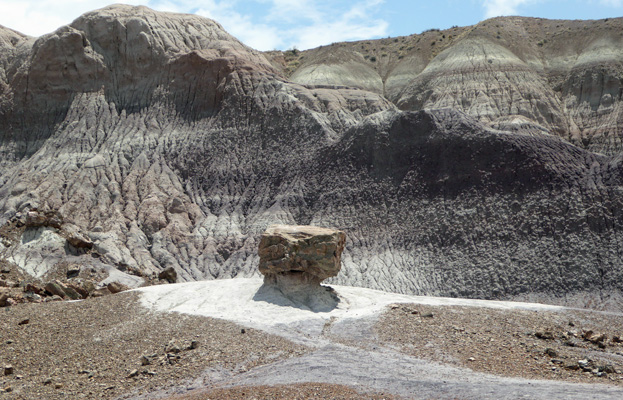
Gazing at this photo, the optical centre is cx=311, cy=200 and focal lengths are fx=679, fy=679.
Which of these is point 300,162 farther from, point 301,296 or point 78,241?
point 301,296

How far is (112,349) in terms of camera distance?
1853 cm

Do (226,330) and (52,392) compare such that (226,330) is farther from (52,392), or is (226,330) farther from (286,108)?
(286,108)

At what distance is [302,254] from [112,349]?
830 centimetres

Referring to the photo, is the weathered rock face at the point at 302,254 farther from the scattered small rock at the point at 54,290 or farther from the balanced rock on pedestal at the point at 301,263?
the scattered small rock at the point at 54,290

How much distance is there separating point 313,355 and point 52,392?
6.40m

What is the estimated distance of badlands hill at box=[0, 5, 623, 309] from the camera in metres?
36.1

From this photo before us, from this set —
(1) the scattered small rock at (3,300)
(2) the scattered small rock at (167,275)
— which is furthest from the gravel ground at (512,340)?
(2) the scattered small rock at (167,275)

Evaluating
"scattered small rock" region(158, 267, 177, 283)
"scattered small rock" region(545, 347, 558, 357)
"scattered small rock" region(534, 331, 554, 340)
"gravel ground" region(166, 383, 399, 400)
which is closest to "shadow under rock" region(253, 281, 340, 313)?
"scattered small rock" region(534, 331, 554, 340)

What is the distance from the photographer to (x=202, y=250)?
42.6 metres

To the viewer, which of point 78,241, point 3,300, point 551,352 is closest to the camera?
point 551,352

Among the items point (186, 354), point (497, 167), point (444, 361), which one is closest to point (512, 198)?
point (497, 167)

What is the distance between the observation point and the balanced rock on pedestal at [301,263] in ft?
80.8

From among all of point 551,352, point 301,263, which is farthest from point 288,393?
point 301,263

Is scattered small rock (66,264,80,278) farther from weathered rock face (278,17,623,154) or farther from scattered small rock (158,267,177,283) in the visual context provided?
weathered rock face (278,17,623,154)
